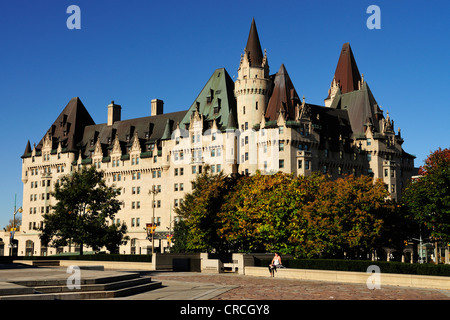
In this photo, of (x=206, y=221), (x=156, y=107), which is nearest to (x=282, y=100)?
(x=156, y=107)

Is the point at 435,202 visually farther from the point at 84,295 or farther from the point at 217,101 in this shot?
the point at 217,101

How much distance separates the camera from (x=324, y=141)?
10962cm

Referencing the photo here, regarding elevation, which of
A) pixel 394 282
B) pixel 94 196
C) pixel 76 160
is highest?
pixel 76 160

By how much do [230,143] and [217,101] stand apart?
33.6ft

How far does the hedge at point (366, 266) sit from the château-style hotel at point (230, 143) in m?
54.1

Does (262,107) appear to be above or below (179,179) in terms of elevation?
above

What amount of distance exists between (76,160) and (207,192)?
7122 cm

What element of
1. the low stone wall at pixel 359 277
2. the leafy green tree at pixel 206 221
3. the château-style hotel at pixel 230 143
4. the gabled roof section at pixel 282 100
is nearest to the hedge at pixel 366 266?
the low stone wall at pixel 359 277

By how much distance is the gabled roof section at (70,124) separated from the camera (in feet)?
457

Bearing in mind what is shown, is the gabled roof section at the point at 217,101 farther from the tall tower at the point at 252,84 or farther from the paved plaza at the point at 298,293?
the paved plaza at the point at 298,293

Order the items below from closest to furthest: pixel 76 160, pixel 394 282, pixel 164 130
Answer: pixel 394 282
pixel 164 130
pixel 76 160

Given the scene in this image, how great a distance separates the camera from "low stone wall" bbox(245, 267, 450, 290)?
32469mm

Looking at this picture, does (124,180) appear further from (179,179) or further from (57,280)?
(57,280)
